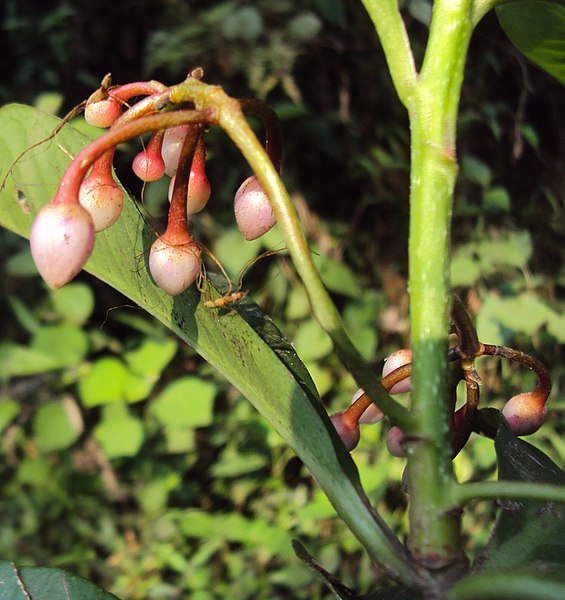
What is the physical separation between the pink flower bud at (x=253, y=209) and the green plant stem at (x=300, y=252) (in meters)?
0.10

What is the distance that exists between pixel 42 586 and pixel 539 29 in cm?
45

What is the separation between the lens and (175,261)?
461mm

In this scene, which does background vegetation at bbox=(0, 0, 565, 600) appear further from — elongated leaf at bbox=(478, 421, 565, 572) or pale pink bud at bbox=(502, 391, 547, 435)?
elongated leaf at bbox=(478, 421, 565, 572)

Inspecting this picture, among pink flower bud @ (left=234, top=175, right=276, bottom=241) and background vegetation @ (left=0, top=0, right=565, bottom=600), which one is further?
background vegetation @ (left=0, top=0, right=565, bottom=600)

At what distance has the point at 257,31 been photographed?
1.86 meters

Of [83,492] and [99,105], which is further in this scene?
[83,492]

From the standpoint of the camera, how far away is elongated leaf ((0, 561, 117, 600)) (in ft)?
1.67

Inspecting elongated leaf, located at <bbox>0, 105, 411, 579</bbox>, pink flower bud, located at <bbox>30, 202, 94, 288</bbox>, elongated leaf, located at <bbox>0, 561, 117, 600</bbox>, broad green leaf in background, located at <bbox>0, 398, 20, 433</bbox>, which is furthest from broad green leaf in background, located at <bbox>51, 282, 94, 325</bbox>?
pink flower bud, located at <bbox>30, 202, 94, 288</bbox>

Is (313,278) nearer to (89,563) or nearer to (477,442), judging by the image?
(477,442)

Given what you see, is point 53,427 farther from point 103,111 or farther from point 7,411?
point 103,111

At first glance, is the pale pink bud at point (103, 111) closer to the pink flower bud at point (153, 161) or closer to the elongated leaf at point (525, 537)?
the pink flower bud at point (153, 161)

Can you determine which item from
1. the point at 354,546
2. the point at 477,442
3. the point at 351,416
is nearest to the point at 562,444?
the point at 477,442

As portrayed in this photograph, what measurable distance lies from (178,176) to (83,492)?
5.39 ft

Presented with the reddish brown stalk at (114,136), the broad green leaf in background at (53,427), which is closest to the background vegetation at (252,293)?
the broad green leaf in background at (53,427)
